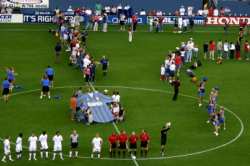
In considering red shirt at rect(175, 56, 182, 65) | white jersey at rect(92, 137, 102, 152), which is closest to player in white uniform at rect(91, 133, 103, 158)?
white jersey at rect(92, 137, 102, 152)

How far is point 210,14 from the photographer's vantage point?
258 feet

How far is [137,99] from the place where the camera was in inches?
1866

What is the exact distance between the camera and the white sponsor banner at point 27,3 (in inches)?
3002

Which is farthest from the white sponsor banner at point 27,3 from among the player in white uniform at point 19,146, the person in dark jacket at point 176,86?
the player in white uniform at point 19,146

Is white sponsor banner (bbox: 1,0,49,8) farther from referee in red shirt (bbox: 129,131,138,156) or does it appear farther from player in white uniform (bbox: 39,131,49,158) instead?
referee in red shirt (bbox: 129,131,138,156)

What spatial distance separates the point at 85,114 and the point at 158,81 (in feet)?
39.9

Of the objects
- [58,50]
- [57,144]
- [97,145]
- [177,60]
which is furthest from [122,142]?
[58,50]

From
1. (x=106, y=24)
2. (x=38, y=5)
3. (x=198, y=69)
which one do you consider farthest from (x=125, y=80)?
(x=38, y=5)

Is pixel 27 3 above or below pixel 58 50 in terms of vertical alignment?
above

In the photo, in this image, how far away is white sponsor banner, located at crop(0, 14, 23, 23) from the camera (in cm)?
7412

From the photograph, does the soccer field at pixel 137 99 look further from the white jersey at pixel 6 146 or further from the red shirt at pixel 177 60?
the red shirt at pixel 177 60

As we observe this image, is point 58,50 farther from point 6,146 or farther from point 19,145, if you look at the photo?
point 6,146

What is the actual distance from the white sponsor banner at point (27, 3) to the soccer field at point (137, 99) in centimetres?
696

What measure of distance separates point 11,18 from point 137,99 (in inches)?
1275
